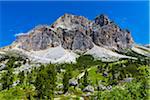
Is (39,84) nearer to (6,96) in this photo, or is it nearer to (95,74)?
(6,96)

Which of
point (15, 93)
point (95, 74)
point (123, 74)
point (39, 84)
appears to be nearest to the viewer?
point (39, 84)

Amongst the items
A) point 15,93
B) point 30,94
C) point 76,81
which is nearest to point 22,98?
point 30,94

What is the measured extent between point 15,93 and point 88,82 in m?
44.0

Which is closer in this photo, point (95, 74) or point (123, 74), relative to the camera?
point (123, 74)

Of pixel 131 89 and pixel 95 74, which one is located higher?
pixel 95 74

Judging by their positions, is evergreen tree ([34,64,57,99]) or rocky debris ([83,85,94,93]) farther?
rocky debris ([83,85,94,93])

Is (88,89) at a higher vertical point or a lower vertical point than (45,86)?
lower

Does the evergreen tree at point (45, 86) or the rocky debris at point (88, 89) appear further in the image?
the rocky debris at point (88, 89)

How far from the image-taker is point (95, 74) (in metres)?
193

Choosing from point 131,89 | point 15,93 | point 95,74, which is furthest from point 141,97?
point 95,74

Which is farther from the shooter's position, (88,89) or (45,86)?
(88,89)

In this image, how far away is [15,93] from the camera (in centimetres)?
13575

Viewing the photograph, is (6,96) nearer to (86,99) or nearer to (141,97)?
(86,99)

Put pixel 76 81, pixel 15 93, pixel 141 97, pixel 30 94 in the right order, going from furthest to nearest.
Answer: pixel 76 81, pixel 15 93, pixel 30 94, pixel 141 97
